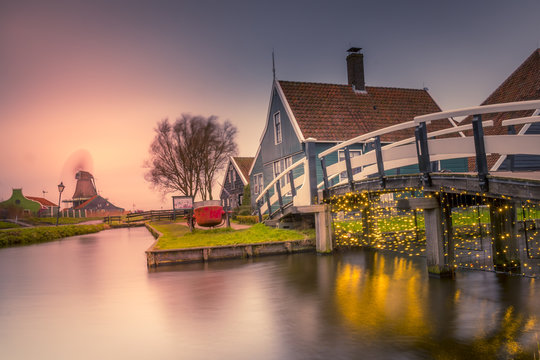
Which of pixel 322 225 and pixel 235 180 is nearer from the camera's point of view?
pixel 322 225

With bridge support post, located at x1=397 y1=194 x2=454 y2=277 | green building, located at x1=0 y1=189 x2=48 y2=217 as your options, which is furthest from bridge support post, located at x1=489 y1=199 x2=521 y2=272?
green building, located at x1=0 y1=189 x2=48 y2=217

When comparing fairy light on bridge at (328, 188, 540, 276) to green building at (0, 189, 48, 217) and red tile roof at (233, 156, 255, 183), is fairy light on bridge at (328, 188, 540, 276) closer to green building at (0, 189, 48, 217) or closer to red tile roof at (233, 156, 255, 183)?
red tile roof at (233, 156, 255, 183)

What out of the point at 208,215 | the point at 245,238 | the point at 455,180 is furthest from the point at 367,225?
→ the point at 455,180

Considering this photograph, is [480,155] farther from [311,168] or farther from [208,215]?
[208,215]

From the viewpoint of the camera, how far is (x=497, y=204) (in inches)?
383

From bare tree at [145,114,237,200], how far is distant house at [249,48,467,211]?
59.2 ft

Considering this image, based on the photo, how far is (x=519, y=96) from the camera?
2344cm

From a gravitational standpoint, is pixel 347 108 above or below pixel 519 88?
below

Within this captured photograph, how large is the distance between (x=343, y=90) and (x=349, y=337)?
2259cm

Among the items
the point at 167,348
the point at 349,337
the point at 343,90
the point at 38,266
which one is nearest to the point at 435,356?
the point at 349,337

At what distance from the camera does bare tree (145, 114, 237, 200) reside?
47031 millimetres

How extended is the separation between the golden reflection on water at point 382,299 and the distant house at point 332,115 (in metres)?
11.5

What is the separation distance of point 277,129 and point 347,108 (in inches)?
172

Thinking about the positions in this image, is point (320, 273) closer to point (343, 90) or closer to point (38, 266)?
point (38, 266)
